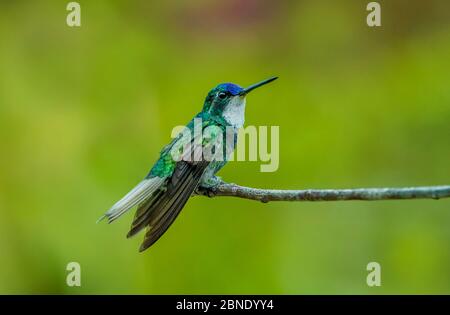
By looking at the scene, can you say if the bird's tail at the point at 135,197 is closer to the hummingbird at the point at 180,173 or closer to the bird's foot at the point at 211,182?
the hummingbird at the point at 180,173

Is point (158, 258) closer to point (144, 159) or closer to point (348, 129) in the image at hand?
point (144, 159)

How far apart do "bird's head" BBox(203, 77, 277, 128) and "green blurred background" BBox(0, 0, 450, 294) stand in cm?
81

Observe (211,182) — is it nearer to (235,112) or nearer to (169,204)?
(169,204)

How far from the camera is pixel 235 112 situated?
13.4 feet

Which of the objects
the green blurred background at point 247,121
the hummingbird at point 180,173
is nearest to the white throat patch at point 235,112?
the hummingbird at point 180,173

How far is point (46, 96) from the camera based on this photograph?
550cm

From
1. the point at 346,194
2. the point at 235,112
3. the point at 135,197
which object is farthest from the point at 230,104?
the point at 346,194

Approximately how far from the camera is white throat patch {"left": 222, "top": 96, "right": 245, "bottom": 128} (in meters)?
4.06

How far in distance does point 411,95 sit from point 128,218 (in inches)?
103

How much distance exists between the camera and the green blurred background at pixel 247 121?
15.7 feet

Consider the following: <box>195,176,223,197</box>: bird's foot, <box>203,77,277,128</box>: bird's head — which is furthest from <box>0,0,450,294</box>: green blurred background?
<box>195,176,223,197</box>: bird's foot

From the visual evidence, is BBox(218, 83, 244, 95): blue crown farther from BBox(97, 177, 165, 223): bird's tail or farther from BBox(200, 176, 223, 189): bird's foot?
BBox(97, 177, 165, 223): bird's tail

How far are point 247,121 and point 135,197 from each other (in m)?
1.78
